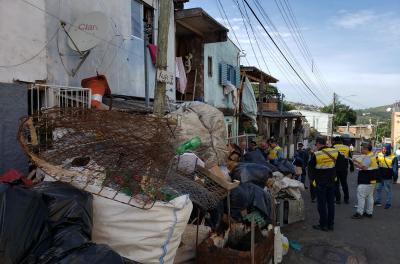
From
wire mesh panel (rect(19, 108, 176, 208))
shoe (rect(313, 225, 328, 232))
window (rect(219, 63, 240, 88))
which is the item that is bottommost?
shoe (rect(313, 225, 328, 232))

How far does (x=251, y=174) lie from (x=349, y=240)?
225 centimetres

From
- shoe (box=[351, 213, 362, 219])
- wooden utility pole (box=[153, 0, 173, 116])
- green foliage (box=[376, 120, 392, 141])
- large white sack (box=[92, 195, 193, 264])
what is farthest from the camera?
green foliage (box=[376, 120, 392, 141])

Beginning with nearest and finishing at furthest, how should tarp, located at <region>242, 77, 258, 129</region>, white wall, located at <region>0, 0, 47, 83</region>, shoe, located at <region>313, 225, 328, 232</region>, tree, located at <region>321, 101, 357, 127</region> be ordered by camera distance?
1. white wall, located at <region>0, 0, 47, 83</region>
2. shoe, located at <region>313, 225, 328, 232</region>
3. tarp, located at <region>242, 77, 258, 129</region>
4. tree, located at <region>321, 101, 357, 127</region>

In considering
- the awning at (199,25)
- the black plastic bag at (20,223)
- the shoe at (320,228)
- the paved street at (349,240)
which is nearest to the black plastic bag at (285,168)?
the paved street at (349,240)

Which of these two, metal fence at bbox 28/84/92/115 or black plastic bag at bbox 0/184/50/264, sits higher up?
metal fence at bbox 28/84/92/115

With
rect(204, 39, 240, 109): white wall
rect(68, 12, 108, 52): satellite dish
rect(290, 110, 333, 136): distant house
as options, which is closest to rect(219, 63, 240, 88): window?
rect(204, 39, 240, 109): white wall

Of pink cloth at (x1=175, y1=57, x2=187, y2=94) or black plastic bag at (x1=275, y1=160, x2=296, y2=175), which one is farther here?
pink cloth at (x1=175, y1=57, x2=187, y2=94)

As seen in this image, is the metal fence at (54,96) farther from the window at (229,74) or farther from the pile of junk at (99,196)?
the window at (229,74)

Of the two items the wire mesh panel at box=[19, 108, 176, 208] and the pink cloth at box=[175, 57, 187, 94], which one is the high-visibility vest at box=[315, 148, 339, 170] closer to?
the wire mesh panel at box=[19, 108, 176, 208]

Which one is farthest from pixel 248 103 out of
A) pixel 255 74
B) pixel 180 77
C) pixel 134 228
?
pixel 134 228

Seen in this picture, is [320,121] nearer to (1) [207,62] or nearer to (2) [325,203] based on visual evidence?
(1) [207,62]

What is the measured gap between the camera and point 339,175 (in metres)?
9.27

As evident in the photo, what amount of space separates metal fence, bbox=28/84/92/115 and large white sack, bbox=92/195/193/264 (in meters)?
2.78

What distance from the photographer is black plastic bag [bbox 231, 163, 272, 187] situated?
17.6 ft
